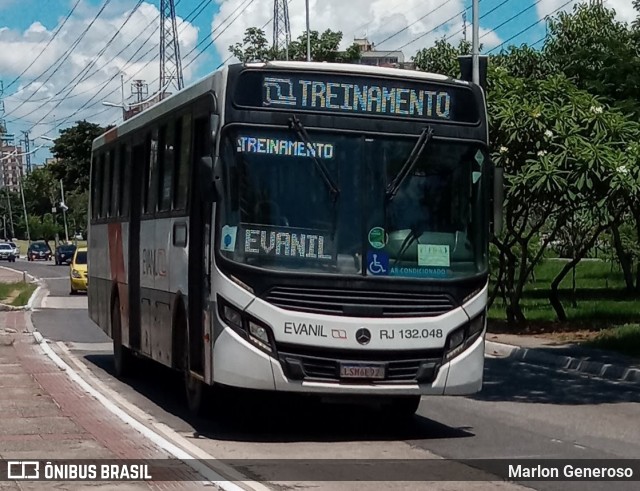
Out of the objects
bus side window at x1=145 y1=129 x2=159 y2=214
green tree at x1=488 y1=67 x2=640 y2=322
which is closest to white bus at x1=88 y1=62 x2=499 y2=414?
bus side window at x1=145 y1=129 x2=159 y2=214

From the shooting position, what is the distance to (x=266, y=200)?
11.0m

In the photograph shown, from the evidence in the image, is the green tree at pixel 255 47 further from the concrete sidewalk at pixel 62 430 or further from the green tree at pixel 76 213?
the green tree at pixel 76 213

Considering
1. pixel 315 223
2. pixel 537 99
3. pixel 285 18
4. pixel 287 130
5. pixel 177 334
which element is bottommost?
pixel 177 334

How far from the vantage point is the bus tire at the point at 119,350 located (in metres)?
17.1

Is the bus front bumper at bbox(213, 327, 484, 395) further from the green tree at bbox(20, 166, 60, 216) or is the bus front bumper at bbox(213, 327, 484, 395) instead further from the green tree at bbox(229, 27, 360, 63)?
the green tree at bbox(20, 166, 60, 216)

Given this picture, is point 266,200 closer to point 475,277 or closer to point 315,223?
point 315,223

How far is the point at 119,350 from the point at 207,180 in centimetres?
711

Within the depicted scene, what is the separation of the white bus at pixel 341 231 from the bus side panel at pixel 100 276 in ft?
21.2

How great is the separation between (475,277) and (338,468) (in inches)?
101

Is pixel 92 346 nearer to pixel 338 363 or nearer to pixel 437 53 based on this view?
pixel 338 363

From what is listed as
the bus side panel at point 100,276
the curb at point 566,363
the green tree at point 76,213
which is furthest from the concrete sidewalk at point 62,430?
the green tree at point 76,213

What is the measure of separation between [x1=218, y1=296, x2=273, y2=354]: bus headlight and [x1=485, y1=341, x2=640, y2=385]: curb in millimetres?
7786

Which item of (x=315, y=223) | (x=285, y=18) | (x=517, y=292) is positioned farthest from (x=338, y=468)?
(x=285, y=18)

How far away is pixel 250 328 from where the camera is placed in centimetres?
1087
